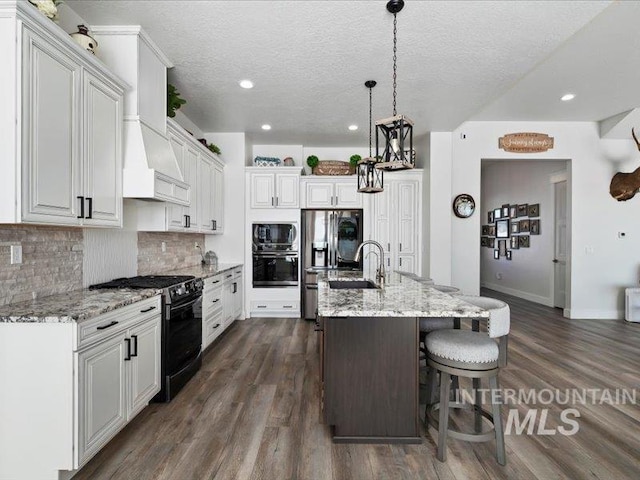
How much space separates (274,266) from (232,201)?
1169 millimetres

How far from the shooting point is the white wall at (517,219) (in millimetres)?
6223

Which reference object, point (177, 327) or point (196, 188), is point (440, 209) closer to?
point (196, 188)

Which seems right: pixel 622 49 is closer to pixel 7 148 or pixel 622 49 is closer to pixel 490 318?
pixel 490 318

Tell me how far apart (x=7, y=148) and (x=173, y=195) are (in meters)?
1.27

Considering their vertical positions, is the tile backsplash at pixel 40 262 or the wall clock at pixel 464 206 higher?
the wall clock at pixel 464 206

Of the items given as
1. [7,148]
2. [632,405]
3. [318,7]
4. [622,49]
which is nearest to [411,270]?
[632,405]

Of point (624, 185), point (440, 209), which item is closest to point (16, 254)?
point (440, 209)

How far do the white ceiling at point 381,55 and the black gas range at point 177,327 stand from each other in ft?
6.34

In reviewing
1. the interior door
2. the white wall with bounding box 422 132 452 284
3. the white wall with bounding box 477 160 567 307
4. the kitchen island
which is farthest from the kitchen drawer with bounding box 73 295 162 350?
the interior door

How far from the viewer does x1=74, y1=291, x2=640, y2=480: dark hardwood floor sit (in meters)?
1.80

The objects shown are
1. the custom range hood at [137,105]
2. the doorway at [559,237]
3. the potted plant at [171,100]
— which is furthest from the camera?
the doorway at [559,237]

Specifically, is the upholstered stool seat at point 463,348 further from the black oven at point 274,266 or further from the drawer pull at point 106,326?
the black oven at point 274,266

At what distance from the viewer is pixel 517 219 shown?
707 cm

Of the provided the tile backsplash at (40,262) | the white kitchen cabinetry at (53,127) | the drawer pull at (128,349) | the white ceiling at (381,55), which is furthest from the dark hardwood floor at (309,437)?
the white ceiling at (381,55)
